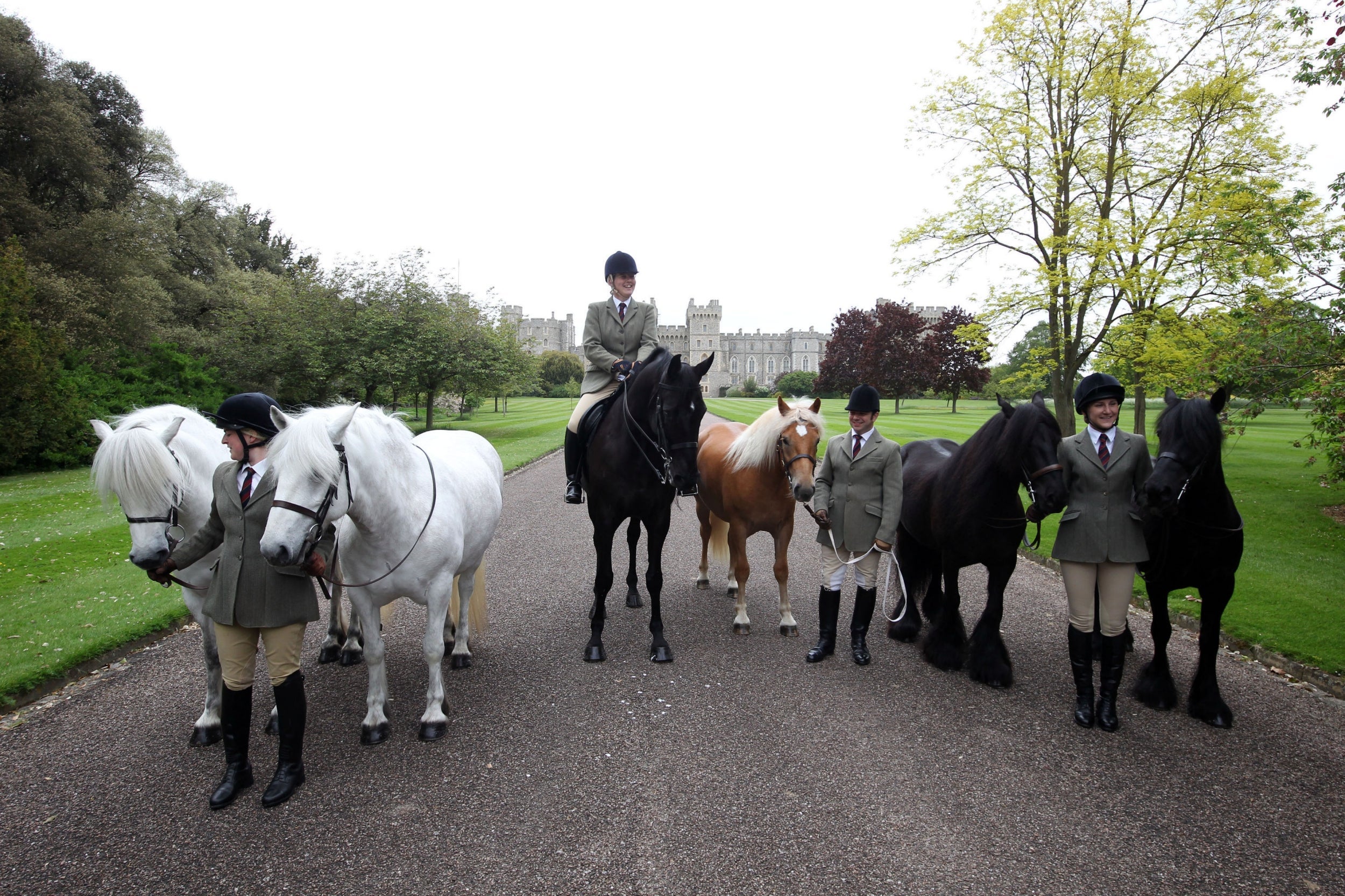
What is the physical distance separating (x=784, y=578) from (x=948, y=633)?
1539 mm

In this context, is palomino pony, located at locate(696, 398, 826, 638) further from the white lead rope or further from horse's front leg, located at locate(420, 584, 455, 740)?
horse's front leg, located at locate(420, 584, 455, 740)

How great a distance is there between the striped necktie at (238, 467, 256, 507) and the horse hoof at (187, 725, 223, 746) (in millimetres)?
1859

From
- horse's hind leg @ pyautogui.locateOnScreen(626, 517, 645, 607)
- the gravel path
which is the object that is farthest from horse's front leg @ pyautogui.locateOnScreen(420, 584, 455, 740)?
horse's hind leg @ pyautogui.locateOnScreen(626, 517, 645, 607)

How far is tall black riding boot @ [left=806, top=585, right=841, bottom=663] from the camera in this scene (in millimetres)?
5520

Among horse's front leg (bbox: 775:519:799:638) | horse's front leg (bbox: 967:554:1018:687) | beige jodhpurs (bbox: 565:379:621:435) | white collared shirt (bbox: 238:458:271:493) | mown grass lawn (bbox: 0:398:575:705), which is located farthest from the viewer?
beige jodhpurs (bbox: 565:379:621:435)

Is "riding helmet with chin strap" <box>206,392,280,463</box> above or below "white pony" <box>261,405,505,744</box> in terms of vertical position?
above

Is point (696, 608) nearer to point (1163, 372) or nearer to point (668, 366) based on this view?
point (668, 366)

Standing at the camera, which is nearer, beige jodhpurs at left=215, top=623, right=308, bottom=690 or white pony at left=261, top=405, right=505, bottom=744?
white pony at left=261, top=405, right=505, bottom=744

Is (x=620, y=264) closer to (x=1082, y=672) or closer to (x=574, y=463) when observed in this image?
(x=574, y=463)

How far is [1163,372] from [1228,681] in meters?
11.3

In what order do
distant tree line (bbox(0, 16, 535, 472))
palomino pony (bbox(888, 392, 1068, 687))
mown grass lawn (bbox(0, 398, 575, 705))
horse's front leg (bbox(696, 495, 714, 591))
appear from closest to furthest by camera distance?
palomino pony (bbox(888, 392, 1068, 687)) → mown grass lawn (bbox(0, 398, 575, 705)) → horse's front leg (bbox(696, 495, 714, 591)) → distant tree line (bbox(0, 16, 535, 472))

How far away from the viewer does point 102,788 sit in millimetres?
3660

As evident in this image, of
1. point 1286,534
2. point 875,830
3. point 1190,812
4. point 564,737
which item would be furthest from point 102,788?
point 1286,534

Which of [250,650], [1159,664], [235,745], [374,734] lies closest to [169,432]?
[250,650]
